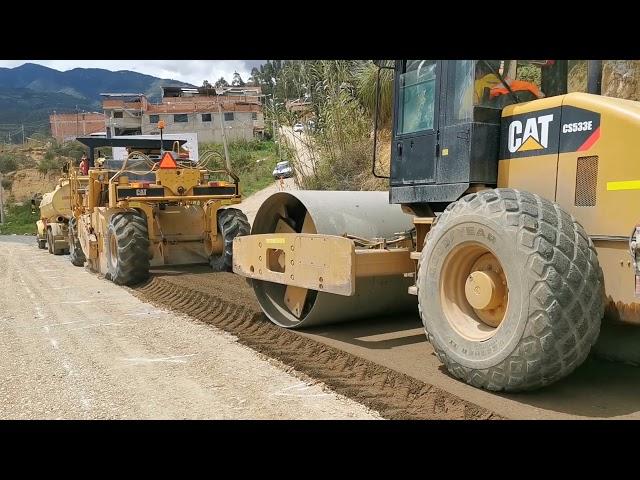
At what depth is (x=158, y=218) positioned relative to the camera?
10.1 metres

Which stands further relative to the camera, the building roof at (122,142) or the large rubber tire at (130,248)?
the building roof at (122,142)

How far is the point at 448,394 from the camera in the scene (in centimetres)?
366

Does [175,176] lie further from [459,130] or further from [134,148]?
[459,130]

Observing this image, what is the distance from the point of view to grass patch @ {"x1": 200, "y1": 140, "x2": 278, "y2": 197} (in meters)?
27.2

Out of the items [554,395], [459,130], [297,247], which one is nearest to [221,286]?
[297,247]

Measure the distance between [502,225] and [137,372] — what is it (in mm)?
2836

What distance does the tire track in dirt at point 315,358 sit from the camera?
141 inches

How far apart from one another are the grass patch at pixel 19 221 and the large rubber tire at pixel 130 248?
21575mm

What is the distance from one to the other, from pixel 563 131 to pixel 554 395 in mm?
1578

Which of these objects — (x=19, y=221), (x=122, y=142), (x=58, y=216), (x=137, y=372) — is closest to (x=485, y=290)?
(x=137, y=372)

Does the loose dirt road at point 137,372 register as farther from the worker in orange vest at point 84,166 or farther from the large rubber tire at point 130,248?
the worker in orange vest at point 84,166

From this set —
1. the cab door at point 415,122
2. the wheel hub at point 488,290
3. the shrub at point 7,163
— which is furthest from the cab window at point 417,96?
the shrub at point 7,163

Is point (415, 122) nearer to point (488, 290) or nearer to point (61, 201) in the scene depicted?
point (488, 290)

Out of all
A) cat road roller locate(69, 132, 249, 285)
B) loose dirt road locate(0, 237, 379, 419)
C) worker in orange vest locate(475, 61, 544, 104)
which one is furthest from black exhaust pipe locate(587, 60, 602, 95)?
cat road roller locate(69, 132, 249, 285)
